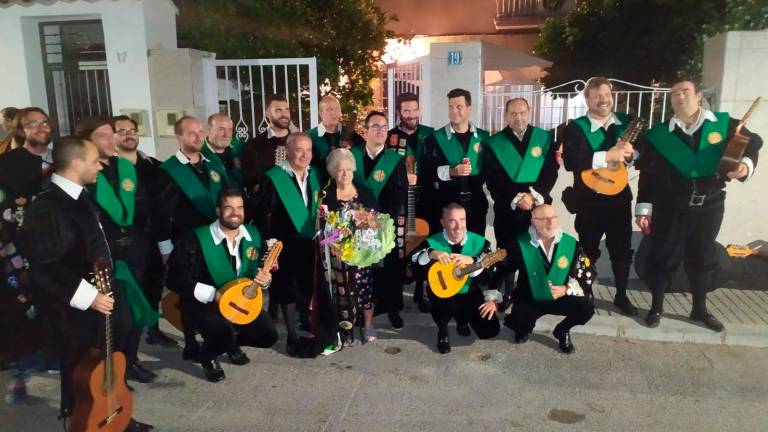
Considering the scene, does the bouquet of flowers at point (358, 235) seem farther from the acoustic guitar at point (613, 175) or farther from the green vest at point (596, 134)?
the green vest at point (596, 134)

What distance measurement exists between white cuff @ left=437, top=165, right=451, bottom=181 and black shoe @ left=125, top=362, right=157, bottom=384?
2.68m

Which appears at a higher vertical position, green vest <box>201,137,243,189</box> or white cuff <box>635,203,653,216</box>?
green vest <box>201,137,243,189</box>

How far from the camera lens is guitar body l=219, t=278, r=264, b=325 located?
4133mm

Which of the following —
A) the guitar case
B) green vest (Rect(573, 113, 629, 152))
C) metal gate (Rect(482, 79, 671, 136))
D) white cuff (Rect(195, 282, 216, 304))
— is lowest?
the guitar case

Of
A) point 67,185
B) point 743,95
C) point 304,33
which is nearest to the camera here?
point 67,185

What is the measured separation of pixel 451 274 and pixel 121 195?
94.2 inches

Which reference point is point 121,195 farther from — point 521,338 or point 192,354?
point 521,338

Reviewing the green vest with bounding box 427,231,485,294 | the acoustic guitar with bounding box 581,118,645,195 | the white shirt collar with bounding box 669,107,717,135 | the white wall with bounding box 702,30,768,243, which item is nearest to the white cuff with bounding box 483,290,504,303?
the green vest with bounding box 427,231,485,294

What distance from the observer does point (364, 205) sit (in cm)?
457

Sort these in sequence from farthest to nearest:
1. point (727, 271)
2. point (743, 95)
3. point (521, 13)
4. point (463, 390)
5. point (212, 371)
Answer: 1. point (521, 13)
2. point (743, 95)
3. point (727, 271)
4. point (212, 371)
5. point (463, 390)

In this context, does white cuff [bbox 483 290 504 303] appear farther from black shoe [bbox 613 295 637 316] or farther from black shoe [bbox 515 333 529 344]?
black shoe [bbox 613 295 637 316]

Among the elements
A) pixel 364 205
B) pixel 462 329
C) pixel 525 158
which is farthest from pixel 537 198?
pixel 364 205

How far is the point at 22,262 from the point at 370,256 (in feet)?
7.72

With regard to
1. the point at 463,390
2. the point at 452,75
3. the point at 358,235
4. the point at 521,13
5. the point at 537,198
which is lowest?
the point at 463,390
